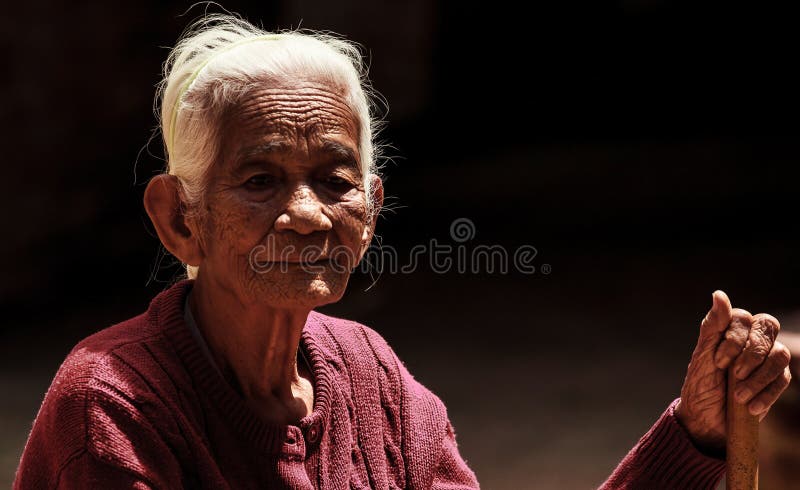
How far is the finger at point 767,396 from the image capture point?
2.42 metres

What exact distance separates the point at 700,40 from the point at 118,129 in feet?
26.5

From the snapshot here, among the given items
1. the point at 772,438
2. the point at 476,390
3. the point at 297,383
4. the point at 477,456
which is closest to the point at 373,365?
the point at 297,383

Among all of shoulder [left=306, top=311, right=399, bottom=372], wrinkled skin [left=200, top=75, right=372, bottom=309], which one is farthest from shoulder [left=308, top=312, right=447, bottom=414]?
wrinkled skin [left=200, top=75, right=372, bottom=309]

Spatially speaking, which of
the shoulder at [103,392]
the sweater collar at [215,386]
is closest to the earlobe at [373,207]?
the sweater collar at [215,386]

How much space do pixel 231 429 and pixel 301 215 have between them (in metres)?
0.46

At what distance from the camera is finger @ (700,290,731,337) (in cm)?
238

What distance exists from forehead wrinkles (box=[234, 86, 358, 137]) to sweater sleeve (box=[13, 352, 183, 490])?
578mm

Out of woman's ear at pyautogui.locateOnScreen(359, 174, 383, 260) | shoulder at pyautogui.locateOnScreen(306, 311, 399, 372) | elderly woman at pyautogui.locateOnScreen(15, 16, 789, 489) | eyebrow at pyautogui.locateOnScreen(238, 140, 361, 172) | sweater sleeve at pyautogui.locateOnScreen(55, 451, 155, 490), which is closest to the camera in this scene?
sweater sleeve at pyautogui.locateOnScreen(55, 451, 155, 490)

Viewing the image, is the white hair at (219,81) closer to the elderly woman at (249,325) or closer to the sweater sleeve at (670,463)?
the elderly woman at (249,325)

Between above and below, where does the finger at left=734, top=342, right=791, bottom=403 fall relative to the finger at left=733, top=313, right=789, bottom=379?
below

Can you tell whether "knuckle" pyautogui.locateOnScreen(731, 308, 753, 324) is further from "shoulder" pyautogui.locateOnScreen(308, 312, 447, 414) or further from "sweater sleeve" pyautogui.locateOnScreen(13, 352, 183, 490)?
"sweater sleeve" pyautogui.locateOnScreen(13, 352, 183, 490)

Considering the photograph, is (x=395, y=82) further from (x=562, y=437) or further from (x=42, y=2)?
(x=562, y=437)

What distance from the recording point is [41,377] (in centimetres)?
641

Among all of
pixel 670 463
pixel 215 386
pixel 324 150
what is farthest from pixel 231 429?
pixel 670 463
